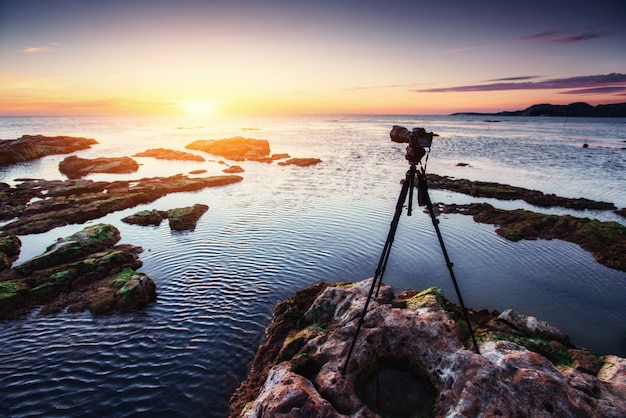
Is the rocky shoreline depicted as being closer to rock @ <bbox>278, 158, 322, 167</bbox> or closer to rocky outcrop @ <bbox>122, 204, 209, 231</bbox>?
rocky outcrop @ <bbox>122, 204, 209, 231</bbox>

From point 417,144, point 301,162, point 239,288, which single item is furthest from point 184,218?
point 301,162

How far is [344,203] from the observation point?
3372 cm

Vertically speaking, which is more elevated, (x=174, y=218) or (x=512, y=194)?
(x=512, y=194)

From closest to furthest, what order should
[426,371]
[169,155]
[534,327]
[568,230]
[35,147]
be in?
[426,371] → [534,327] → [568,230] → [169,155] → [35,147]

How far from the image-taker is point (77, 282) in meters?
17.6

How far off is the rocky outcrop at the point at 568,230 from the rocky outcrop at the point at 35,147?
9202 cm

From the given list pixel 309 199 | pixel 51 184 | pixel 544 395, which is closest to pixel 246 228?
pixel 309 199

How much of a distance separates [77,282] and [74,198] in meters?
22.1

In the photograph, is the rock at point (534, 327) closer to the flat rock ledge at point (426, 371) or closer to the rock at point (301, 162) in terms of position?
the flat rock ledge at point (426, 371)

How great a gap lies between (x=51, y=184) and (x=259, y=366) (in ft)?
160

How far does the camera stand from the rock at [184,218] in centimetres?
2634

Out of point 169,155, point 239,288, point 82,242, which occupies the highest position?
point 82,242

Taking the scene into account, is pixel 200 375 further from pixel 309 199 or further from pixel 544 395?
pixel 309 199

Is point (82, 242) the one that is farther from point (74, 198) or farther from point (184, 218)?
point (74, 198)
